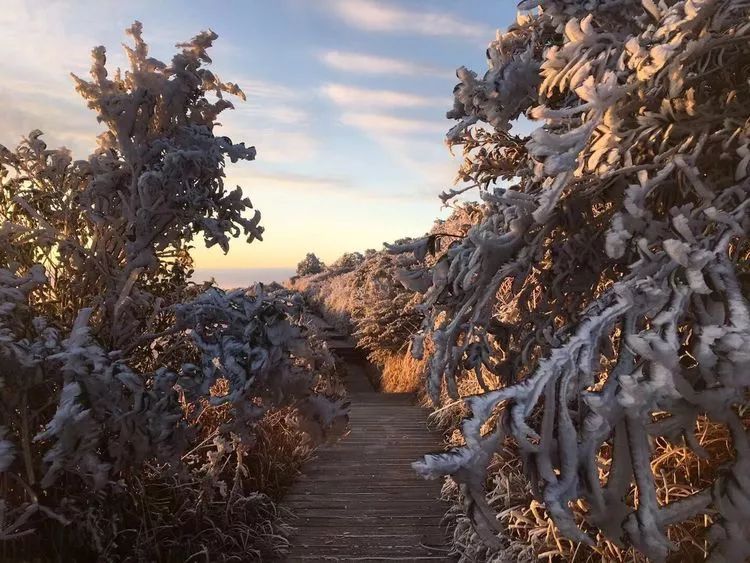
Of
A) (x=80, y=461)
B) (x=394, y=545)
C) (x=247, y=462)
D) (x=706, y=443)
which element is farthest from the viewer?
(x=247, y=462)

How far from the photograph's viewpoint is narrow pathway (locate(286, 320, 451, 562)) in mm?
4820

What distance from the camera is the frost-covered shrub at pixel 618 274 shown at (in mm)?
2295

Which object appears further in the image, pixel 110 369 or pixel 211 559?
pixel 211 559

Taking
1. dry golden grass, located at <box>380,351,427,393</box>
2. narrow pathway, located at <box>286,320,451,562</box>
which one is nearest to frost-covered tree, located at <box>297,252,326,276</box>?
dry golden grass, located at <box>380,351,427,393</box>

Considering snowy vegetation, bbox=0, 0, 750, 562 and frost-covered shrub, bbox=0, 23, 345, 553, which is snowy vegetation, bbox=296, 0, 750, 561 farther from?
frost-covered shrub, bbox=0, 23, 345, 553

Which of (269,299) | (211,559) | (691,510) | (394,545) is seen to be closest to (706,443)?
(691,510)

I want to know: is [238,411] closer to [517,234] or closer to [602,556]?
[517,234]

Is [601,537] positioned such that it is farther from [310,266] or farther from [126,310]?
[310,266]

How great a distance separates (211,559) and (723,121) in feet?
13.1

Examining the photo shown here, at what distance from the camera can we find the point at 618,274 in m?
4.24

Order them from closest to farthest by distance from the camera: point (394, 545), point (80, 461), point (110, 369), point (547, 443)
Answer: point (547, 443) → point (110, 369) → point (80, 461) → point (394, 545)

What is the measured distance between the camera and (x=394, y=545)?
4871mm

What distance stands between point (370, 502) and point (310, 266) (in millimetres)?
25714

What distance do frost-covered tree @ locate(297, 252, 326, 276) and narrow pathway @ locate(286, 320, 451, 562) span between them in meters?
22.4
